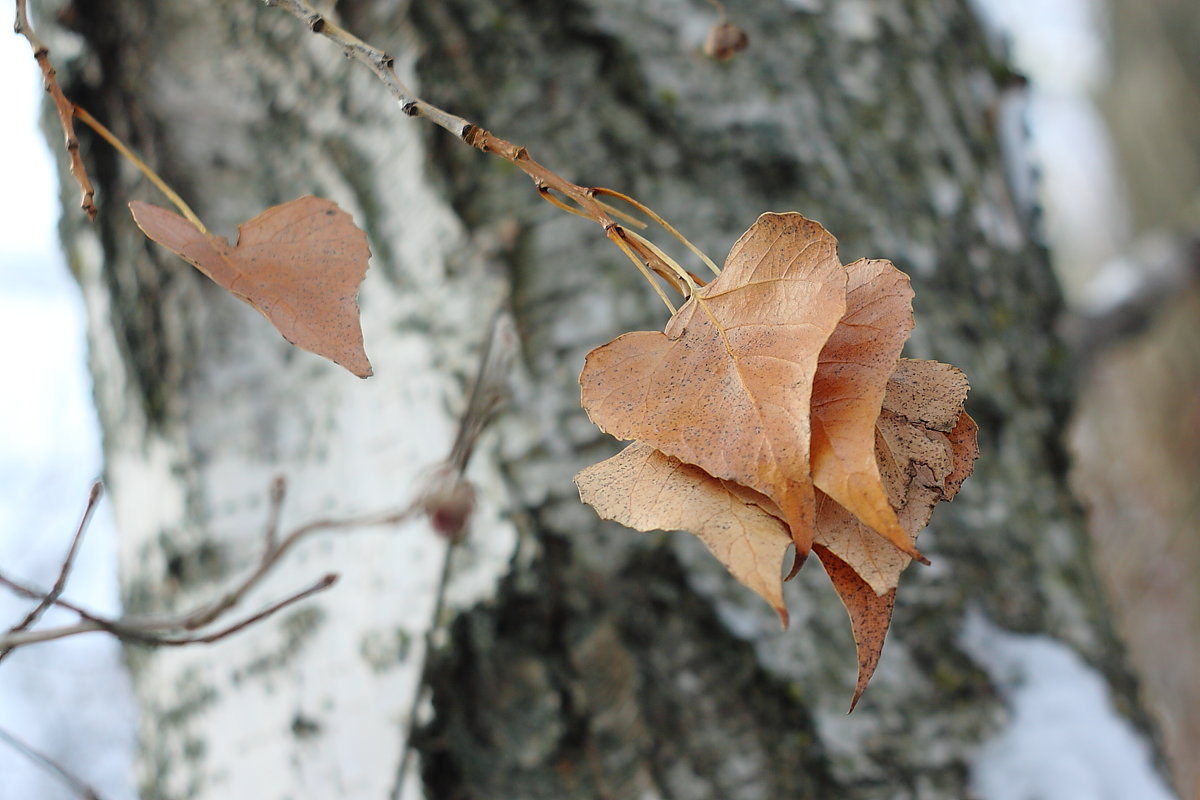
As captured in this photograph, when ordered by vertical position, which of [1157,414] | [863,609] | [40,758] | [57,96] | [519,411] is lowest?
[863,609]

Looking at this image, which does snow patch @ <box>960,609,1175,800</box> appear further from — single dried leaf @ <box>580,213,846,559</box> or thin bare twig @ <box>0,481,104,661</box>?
thin bare twig @ <box>0,481,104,661</box>

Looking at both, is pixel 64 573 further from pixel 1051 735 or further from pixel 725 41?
pixel 1051 735

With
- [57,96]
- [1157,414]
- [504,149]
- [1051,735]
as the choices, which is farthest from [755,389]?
[1157,414]

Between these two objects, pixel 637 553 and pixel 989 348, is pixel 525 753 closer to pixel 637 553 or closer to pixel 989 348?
pixel 637 553

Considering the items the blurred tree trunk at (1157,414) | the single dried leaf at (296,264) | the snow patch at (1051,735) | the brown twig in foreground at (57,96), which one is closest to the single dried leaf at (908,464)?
the single dried leaf at (296,264)

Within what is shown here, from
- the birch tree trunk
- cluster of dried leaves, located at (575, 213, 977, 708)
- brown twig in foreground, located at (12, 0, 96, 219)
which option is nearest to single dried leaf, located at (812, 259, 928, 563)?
cluster of dried leaves, located at (575, 213, 977, 708)

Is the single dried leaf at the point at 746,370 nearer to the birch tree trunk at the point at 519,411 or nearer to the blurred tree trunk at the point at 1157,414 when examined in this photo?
the birch tree trunk at the point at 519,411

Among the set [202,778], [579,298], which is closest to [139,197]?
[579,298]
